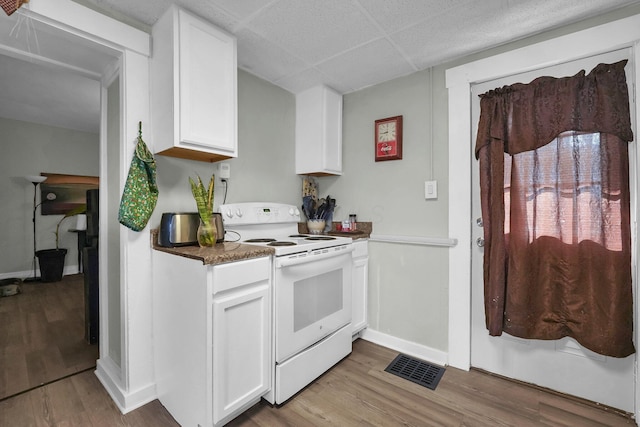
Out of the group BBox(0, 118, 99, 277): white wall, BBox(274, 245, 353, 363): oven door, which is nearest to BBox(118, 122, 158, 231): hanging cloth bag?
BBox(274, 245, 353, 363): oven door

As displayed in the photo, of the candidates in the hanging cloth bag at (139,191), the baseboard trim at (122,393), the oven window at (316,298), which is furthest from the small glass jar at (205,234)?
the baseboard trim at (122,393)

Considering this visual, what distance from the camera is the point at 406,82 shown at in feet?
7.30

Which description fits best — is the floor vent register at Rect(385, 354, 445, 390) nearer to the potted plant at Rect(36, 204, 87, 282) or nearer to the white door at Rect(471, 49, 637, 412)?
the white door at Rect(471, 49, 637, 412)

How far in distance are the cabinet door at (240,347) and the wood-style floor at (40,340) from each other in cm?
128

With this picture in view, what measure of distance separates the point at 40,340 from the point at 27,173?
3071 mm

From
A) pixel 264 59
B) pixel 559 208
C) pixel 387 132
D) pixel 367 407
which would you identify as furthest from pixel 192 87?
pixel 559 208

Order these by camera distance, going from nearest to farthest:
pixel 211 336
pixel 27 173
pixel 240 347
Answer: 1. pixel 211 336
2. pixel 240 347
3. pixel 27 173

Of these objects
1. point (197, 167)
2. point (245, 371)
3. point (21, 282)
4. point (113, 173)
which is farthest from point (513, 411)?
point (21, 282)

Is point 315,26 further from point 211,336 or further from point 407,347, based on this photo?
point 407,347

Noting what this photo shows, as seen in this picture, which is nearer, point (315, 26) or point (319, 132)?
point (315, 26)

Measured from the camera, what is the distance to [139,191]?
150cm

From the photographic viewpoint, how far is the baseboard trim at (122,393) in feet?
5.05

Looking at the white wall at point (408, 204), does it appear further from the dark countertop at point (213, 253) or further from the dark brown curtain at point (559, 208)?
the dark countertop at point (213, 253)

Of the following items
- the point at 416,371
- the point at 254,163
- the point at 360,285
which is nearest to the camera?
the point at 416,371
